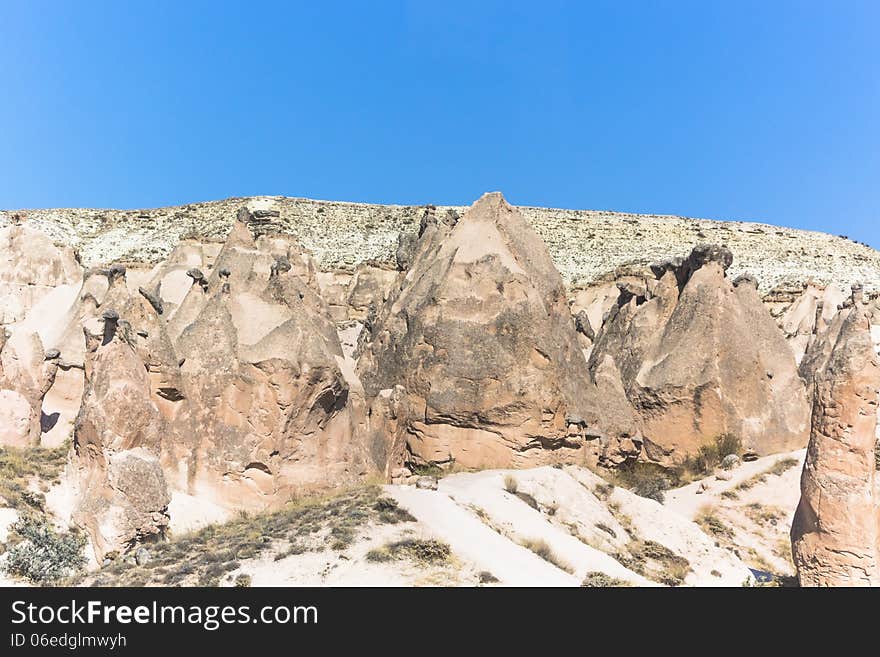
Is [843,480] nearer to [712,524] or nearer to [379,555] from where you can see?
[379,555]

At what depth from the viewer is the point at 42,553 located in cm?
972

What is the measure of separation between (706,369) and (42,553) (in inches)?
557

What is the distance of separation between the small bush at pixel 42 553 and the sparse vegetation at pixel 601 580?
5.90 m

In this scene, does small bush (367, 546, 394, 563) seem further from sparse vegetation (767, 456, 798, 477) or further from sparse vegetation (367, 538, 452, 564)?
sparse vegetation (767, 456, 798, 477)

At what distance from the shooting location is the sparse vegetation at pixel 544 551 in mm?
10070

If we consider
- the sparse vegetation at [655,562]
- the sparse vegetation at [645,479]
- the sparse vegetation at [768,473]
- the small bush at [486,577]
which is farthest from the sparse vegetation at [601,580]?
the sparse vegetation at [768,473]

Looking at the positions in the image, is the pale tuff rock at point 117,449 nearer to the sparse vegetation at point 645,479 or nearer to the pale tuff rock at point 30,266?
the sparse vegetation at point 645,479

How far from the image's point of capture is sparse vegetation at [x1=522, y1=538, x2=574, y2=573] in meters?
10.1

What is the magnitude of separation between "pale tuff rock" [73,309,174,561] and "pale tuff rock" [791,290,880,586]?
794cm

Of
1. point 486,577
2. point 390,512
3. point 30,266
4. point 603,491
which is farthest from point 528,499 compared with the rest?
point 30,266

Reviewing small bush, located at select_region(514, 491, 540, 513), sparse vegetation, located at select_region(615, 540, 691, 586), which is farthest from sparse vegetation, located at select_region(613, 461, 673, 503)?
small bush, located at select_region(514, 491, 540, 513)

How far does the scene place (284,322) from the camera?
13953 mm
